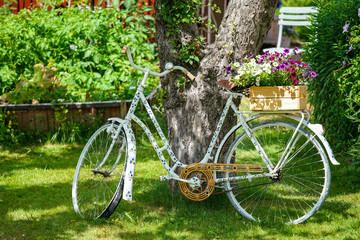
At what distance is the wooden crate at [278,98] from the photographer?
10.9ft

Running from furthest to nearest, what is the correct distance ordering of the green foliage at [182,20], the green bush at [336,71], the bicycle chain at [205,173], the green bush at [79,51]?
the green bush at [79,51], the green bush at [336,71], the green foliage at [182,20], the bicycle chain at [205,173]

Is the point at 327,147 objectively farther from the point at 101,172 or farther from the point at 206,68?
the point at 101,172

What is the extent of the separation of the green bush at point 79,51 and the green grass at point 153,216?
2158 mm

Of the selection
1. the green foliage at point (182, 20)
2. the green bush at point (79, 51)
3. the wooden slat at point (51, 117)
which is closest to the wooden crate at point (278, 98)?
the green foliage at point (182, 20)

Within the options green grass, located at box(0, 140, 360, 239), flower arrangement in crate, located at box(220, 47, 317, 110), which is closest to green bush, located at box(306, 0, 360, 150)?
green grass, located at box(0, 140, 360, 239)

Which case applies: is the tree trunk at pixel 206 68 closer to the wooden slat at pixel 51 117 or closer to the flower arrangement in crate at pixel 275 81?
the flower arrangement in crate at pixel 275 81

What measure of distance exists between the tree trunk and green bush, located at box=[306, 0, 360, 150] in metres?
1.21

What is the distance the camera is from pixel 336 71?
15.6 feet

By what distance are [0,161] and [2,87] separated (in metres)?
1.51

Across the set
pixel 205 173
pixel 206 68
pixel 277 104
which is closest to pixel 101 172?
pixel 205 173

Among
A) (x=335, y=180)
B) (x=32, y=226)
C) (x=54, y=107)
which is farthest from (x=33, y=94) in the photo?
(x=335, y=180)

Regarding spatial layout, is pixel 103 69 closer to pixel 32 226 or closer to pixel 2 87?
pixel 2 87

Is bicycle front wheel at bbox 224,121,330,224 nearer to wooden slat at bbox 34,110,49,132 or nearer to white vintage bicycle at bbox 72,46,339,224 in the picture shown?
white vintage bicycle at bbox 72,46,339,224

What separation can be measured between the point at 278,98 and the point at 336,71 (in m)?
1.69
